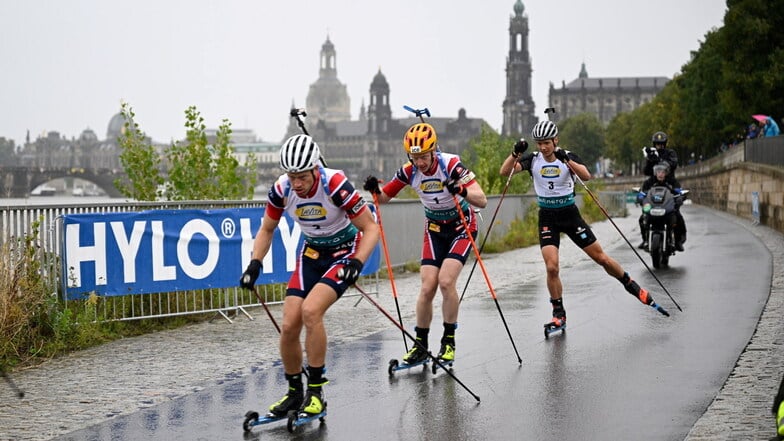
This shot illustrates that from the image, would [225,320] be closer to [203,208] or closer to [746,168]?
[203,208]

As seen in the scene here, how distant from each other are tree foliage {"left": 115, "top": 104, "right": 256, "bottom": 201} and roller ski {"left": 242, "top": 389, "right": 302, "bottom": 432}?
876 centimetres

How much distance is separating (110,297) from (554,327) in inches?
187

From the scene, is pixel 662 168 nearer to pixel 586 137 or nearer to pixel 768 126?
pixel 768 126

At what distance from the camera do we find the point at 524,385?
29.3ft

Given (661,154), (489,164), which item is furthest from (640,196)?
(489,164)

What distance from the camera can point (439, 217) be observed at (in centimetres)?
990

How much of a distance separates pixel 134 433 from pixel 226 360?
317 centimetres

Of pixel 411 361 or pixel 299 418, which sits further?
pixel 411 361

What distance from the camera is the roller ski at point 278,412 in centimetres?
758

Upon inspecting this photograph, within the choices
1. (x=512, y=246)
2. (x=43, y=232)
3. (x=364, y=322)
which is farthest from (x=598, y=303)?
(x=512, y=246)

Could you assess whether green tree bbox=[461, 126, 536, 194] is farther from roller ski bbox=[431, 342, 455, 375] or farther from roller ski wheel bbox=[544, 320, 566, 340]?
roller ski bbox=[431, 342, 455, 375]

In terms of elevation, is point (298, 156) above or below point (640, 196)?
above

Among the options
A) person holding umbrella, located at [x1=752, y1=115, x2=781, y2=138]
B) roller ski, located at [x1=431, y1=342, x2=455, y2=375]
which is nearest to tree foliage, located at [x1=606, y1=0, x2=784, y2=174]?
person holding umbrella, located at [x1=752, y1=115, x2=781, y2=138]

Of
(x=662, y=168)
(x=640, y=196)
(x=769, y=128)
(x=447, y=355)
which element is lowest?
(x=447, y=355)
